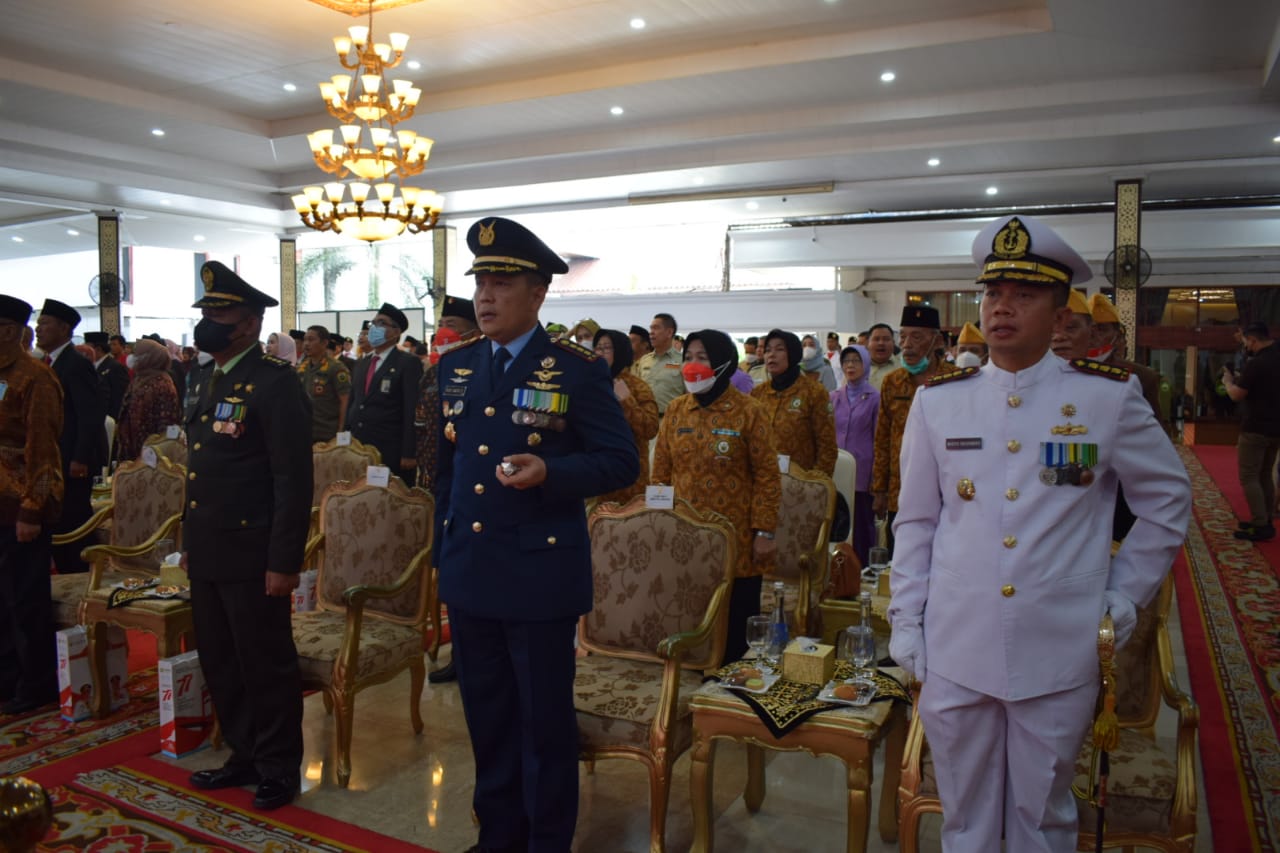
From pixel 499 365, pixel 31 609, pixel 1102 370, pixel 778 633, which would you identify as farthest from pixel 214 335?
pixel 1102 370

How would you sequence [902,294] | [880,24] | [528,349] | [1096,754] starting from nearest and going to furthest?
[1096,754], [528,349], [880,24], [902,294]

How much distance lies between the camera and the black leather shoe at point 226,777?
2992 millimetres

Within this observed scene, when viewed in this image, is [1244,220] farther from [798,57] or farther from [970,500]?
[970,500]

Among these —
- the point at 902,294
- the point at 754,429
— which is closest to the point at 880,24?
the point at 754,429

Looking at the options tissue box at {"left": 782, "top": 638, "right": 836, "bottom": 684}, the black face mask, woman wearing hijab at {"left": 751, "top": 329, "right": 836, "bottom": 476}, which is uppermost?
the black face mask

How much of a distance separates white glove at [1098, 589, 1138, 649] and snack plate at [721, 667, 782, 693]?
1.01m

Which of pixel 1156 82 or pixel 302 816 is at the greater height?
pixel 1156 82

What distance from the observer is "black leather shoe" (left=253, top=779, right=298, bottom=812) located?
2879 mm

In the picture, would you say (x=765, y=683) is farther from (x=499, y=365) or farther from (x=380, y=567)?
(x=380, y=567)

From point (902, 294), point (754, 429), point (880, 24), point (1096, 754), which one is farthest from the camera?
point (902, 294)

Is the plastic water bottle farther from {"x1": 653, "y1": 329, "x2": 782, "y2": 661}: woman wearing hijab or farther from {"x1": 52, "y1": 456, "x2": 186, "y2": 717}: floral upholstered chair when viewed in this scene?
{"x1": 52, "y1": 456, "x2": 186, "y2": 717}: floral upholstered chair

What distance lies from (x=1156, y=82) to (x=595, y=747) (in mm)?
8585

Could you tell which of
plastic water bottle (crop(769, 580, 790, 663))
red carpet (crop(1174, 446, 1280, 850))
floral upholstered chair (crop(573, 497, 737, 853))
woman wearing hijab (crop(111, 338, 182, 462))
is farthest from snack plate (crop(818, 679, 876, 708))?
woman wearing hijab (crop(111, 338, 182, 462))

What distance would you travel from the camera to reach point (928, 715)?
183cm
